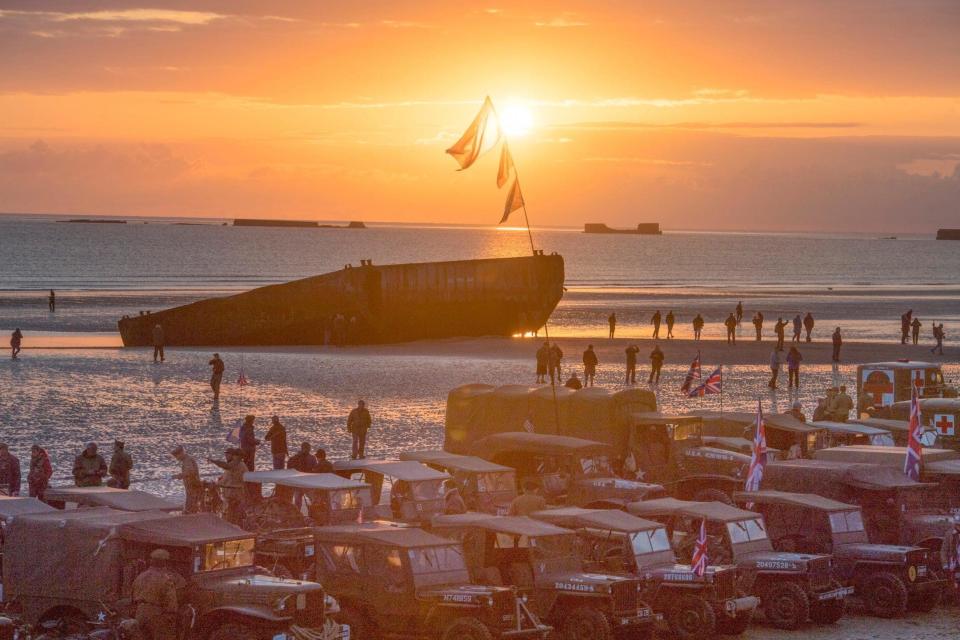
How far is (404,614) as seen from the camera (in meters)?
15.3

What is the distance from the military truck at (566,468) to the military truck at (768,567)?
2985mm

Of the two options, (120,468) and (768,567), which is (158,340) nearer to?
(120,468)

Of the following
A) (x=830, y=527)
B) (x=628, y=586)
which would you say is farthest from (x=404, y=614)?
(x=830, y=527)

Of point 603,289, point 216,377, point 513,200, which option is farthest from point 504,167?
point 603,289

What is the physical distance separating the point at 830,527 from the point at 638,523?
3.32m

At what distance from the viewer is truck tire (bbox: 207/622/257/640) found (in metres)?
13.9

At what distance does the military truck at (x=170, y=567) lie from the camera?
14.3m

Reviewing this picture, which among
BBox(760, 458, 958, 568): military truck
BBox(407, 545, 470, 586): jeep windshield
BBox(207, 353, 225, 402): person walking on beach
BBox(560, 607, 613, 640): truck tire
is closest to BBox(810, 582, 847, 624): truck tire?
BBox(760, 458, 958, 568): military truck

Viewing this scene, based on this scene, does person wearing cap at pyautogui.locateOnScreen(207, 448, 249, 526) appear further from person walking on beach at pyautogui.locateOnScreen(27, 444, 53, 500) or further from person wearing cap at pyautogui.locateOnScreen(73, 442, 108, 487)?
person walking on beach at pyautogui.locateOnScreen(27, 444, 53, 500)

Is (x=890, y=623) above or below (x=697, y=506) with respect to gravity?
below

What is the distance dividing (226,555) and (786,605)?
7.50 m

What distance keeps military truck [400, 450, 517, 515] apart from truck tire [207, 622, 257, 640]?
7.06 meters

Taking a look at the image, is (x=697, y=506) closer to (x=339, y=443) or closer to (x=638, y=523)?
(x=638, y=523)

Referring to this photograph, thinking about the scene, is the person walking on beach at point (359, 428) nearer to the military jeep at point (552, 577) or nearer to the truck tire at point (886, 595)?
the military jeep at point (552, 577)
